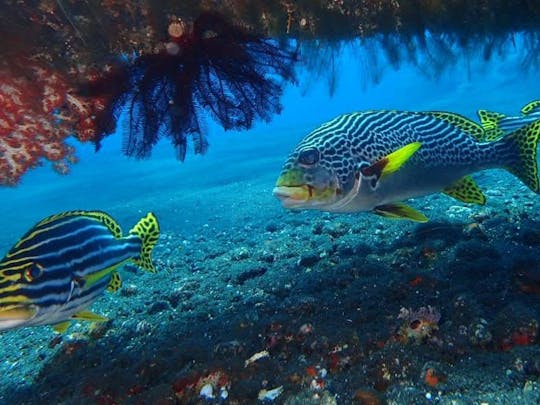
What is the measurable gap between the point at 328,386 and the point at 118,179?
27957mm

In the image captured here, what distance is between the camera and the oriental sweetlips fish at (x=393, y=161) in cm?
365

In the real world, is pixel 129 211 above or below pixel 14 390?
below

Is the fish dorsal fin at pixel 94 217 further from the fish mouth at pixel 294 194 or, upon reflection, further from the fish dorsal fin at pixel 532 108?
the fish dorsal fin at pixel 532 108

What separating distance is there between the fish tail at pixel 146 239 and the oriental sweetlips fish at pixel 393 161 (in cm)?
147

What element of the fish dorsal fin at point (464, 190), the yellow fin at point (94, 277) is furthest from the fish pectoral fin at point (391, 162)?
the yellow fin at point (94, 277)

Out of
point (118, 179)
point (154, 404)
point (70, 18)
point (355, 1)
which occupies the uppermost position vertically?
point (70, 18)

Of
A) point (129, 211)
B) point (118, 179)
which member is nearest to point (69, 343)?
point (129, 211)

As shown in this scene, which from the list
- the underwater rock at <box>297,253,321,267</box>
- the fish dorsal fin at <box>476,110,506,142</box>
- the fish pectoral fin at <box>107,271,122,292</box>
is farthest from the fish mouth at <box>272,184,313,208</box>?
the underwater rock at <box>297,253,321,267</box>

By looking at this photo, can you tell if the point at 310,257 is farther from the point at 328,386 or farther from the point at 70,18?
the point at 70,18

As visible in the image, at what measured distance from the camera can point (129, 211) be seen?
17547 mm

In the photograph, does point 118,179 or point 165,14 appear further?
point 118,179

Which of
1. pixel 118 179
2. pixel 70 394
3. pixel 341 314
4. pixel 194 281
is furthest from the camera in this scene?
pixel 118 179

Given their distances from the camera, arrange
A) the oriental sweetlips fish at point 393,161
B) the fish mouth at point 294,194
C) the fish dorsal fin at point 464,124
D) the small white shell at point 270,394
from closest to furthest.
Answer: the small white shell at point 270,394
the fish mouth at point 294,194
the oriental sweetlips fish at point 393,161
the fish dorsal fin at point 464,124

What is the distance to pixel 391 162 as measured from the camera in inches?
138
